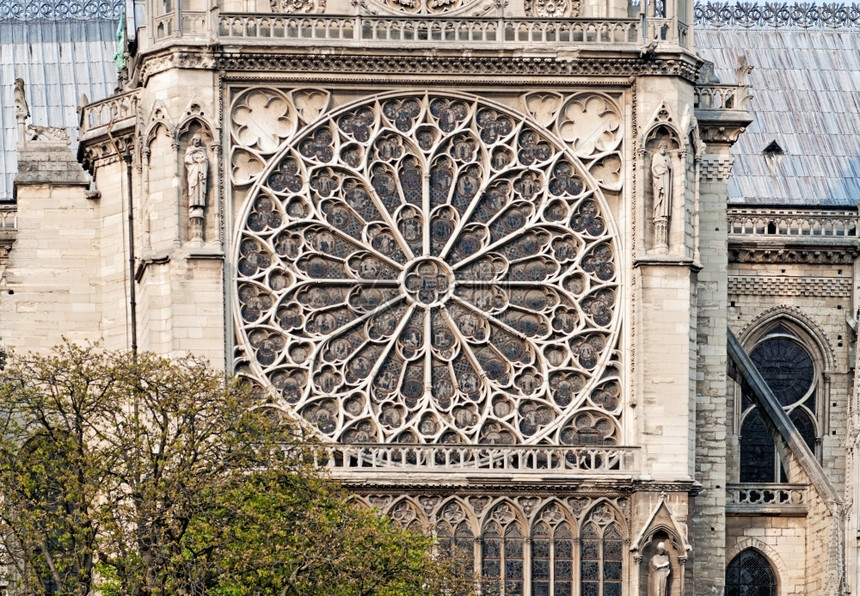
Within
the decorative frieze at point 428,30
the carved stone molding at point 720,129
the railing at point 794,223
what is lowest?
the railing at point 794,223

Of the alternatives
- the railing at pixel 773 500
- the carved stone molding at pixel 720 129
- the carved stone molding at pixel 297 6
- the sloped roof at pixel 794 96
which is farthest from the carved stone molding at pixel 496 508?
the sloped roof at pixel 794 96

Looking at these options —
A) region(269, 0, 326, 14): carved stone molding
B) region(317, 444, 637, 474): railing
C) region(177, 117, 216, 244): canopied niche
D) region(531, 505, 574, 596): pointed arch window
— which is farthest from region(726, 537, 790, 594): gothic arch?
region(269, 0, 326, 14): carved stone molding

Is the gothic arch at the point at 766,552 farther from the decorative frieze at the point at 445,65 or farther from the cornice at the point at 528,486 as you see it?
the decorative frieze at the point at 445,65

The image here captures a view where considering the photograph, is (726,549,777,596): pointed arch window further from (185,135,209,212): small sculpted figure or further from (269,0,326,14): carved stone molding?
(269,0,326,14): carved stone molding

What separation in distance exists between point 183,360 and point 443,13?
32.7 ft

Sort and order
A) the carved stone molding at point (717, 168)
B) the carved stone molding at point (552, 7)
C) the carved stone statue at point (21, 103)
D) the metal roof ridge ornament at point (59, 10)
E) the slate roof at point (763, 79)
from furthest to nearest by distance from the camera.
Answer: the metal roof ridge ornament at point (59, 10)
the slate roof at point (763, 79)
the carved stone statue at point (21, 103)
the carved stone molding at point (717, 168)
the carved stone molding at point (552, 7)

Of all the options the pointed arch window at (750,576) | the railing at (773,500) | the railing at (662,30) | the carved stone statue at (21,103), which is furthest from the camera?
the carved stone statue at (21,103)

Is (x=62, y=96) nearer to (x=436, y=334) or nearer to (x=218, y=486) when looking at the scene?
(x=436, y=334)

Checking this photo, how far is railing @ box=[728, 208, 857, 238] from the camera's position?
64.0 metres

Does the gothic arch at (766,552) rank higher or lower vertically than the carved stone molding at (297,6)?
lower

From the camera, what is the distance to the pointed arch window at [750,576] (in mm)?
59656

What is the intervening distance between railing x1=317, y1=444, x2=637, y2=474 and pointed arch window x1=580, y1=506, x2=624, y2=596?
0.91 meters

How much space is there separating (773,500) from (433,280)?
835cm

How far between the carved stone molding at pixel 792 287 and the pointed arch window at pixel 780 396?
779 mm
